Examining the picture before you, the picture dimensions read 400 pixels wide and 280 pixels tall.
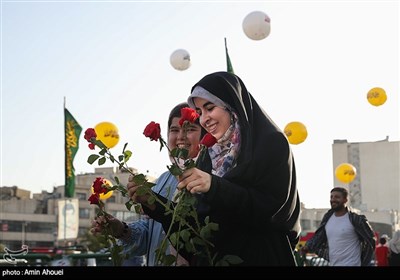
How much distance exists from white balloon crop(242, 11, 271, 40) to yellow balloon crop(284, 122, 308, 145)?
7.38 ft

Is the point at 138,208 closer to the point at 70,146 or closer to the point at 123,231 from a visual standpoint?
the point at 123,231

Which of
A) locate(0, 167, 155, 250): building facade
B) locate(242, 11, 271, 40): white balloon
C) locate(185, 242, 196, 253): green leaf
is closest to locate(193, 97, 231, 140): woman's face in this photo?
locate(185, 242, 196, 253): green leaf

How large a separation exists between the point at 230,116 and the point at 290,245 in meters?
0.46

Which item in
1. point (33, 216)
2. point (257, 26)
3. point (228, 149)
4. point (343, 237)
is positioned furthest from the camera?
point (33, 216)

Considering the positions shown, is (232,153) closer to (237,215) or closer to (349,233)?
(237,215)

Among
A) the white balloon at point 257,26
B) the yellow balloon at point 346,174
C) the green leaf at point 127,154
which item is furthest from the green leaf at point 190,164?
the yellow balloon at point 346,174

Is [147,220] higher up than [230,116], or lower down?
lower down

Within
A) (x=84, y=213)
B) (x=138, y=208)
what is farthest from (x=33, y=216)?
(x=138, y=208)

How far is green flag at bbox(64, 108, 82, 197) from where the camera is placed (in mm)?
A: 21094

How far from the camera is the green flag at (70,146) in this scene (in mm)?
21094

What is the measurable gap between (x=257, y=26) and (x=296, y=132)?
2.61 m

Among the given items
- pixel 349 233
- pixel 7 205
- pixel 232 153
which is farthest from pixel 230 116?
pixel 7 205

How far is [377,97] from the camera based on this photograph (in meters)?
14.2

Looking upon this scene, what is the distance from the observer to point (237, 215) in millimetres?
2182
